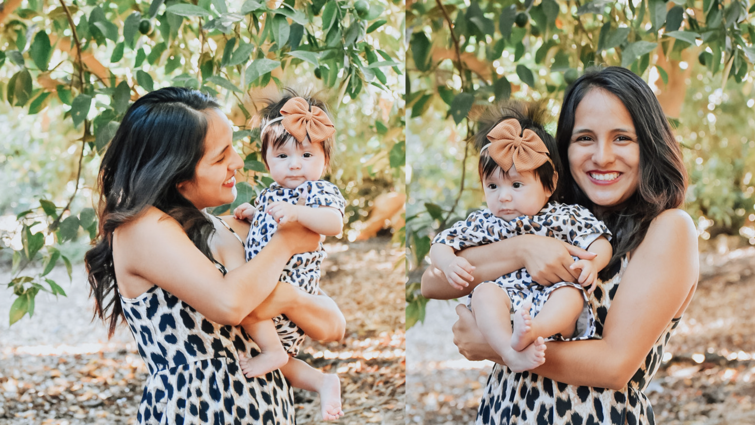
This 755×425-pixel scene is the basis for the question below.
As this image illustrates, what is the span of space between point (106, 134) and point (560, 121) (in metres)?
1.26

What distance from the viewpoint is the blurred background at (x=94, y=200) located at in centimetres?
208

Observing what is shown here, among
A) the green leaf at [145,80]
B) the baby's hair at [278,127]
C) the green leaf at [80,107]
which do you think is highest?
the baby's hair at [278,127]

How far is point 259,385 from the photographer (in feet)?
4.00

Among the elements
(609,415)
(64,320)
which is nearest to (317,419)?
(64,320)

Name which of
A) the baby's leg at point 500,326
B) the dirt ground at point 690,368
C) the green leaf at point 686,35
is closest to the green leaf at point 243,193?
the baby's leg at point 500,326

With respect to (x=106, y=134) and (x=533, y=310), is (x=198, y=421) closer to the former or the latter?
(x=533, y=310)

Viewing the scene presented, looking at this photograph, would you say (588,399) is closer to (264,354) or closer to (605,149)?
(605,149)

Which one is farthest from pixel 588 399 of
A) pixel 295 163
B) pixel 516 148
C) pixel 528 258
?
pixel 295 163

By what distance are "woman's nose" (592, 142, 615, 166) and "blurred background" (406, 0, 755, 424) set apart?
270 millimetres

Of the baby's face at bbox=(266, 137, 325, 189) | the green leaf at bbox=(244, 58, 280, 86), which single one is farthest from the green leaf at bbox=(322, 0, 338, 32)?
the baby's face at bbox=(266, 137, 325, 189)

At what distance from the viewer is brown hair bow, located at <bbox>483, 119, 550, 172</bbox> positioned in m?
1.24

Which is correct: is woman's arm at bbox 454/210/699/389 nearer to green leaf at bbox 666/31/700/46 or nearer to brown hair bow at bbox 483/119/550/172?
brown hair bow at bbox 483/119/550/172

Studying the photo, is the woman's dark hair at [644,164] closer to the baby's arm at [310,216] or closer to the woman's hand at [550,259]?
the woman's hand at [550,259]

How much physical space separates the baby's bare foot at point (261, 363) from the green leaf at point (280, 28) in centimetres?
68
